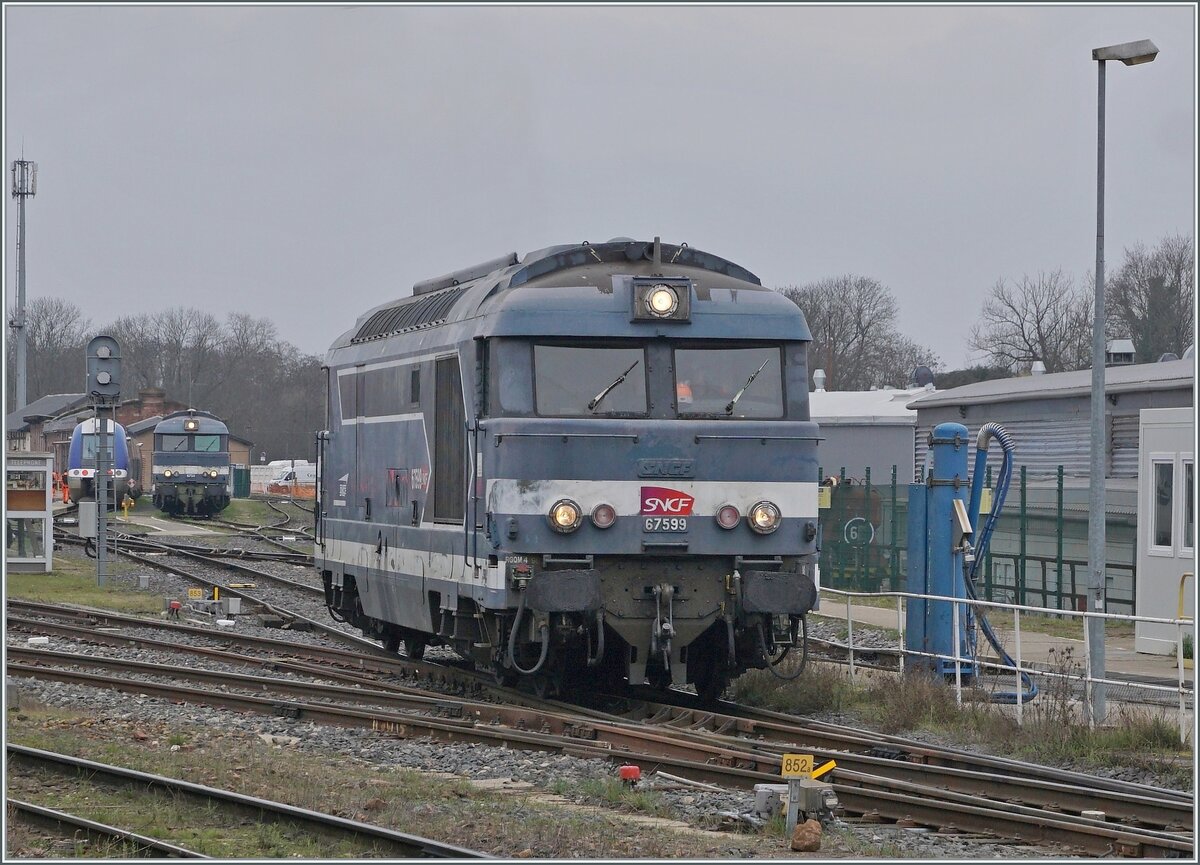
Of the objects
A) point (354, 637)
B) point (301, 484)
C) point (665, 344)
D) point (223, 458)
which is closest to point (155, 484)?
point (223, 458)

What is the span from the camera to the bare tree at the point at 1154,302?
6606cm

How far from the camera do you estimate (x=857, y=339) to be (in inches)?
3403

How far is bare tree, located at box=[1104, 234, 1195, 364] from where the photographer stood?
66.1m

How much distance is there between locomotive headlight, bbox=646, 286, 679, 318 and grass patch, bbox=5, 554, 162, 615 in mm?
12956

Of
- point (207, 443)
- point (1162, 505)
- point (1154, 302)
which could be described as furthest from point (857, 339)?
point (1162, 505)

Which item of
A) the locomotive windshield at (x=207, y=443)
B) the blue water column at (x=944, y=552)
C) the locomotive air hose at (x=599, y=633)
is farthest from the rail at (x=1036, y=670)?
the locomotive windshield at (x=207, y=443)

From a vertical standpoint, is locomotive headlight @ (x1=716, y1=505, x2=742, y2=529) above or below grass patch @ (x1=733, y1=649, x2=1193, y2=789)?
above

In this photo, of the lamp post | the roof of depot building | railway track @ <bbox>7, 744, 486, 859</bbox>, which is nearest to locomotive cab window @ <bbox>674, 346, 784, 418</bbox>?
the lamp post

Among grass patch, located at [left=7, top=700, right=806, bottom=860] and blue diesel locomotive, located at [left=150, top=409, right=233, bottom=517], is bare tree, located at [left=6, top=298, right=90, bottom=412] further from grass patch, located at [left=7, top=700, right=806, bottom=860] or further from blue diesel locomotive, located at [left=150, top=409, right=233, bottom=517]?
grass patch, located at [left=7, top=700, right=806, bottom=860]

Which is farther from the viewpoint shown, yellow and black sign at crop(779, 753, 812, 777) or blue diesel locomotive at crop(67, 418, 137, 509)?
blue diesel locomotive at crop(67, 418, 137, 509)

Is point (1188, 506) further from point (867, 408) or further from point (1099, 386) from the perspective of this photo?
point (867, 408)

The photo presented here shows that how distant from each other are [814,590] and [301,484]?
226ft

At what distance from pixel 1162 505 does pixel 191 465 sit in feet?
125

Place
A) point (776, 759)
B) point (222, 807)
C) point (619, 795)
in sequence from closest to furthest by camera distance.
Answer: point (222, 807) < point (619, 795) < point (776, 759)
